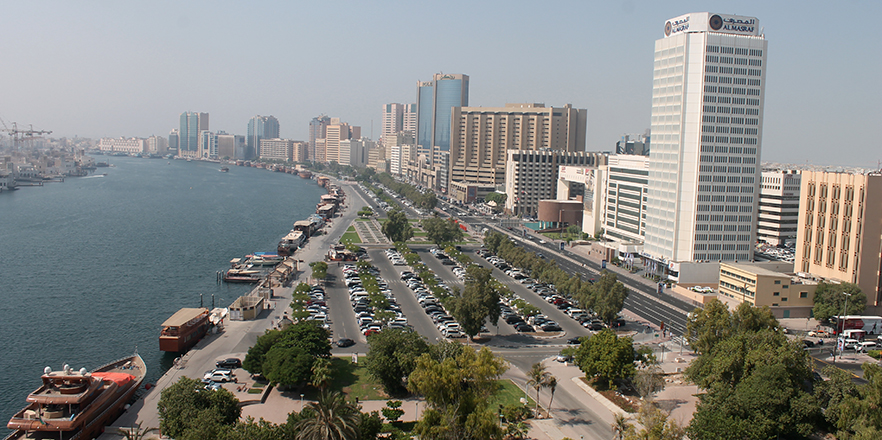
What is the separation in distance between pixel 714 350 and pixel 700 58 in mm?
29843

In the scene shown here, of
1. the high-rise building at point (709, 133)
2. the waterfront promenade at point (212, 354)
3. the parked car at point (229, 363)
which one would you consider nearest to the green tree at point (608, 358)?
the waterfront promenade at point (212, 354)

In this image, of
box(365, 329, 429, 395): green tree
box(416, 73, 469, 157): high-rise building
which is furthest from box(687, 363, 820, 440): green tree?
box(416, 73, 469, 157): high-rise building

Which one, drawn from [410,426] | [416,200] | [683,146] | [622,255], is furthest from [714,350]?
[416,200]

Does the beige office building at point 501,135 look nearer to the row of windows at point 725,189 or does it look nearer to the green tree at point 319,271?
the row of windows at point 725,189

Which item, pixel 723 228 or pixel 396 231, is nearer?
pixel 723 228

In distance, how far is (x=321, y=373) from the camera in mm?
29562

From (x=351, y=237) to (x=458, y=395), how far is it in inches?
2272

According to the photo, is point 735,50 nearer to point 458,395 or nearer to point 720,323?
point 720,323

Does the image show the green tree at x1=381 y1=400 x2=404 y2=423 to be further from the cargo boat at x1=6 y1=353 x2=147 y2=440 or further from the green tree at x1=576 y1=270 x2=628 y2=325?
the green tree at x1=576 y1=270 x2=628 y2=325

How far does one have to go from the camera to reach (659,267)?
5922 cm

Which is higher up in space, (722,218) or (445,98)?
(445,98)

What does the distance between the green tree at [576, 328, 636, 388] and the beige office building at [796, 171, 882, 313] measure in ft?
82.4

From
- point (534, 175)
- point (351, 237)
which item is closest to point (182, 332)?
point (351, 237)

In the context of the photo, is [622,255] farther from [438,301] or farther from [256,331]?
[256,331]
